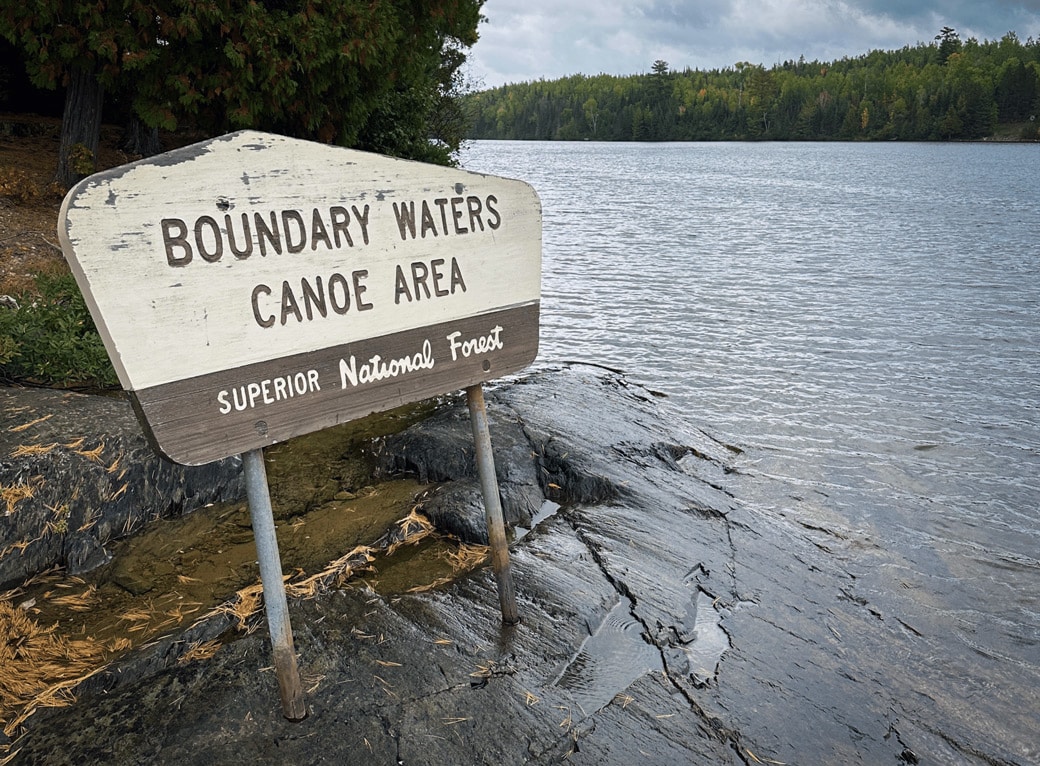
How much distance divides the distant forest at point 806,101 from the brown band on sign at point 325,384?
12224 centimetres

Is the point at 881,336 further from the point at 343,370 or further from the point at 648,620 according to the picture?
the point at 343,370

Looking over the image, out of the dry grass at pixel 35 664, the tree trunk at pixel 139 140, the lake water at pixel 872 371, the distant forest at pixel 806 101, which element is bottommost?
the distant forest at pixel 806 101

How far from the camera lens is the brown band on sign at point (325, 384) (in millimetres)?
2596

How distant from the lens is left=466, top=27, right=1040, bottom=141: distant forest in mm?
110438

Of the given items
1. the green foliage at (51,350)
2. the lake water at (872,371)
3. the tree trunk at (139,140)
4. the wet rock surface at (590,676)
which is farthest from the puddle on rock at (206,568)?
the tree trunk at (139,140)

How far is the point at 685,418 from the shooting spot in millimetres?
8266

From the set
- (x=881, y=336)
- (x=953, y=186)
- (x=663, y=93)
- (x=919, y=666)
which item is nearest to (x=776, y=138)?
(x=663, y=93)

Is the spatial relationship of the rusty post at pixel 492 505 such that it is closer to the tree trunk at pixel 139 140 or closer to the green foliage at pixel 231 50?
the green foliage at pixel 231 50

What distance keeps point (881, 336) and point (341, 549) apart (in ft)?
32.5

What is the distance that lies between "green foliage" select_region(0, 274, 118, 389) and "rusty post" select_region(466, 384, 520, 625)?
3.31 meters

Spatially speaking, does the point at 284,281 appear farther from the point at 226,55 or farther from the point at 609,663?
the point at 226,55

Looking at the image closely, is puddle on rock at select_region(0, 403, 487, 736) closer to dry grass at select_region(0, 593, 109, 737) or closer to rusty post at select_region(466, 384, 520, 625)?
dry grass at select_region(0, 593, 109, 737)

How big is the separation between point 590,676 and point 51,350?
434 centimetres

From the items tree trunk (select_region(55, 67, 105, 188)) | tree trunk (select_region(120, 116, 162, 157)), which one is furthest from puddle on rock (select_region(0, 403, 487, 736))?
tree trunk (select_region(120, 116, 162, 157))
